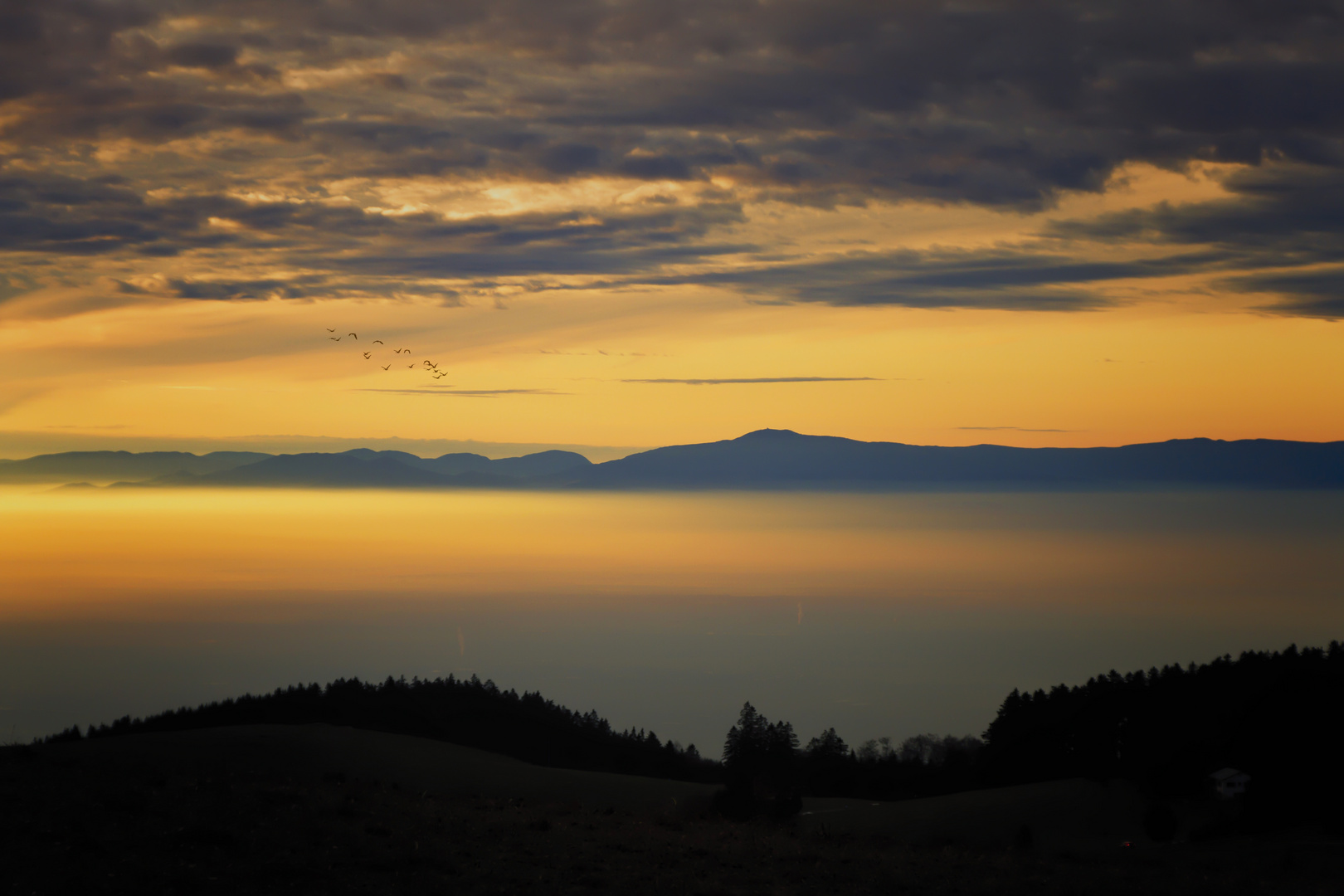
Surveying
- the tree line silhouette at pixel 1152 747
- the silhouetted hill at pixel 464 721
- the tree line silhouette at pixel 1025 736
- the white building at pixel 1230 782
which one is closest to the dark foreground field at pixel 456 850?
the tree line silhouette at pixel 1152 747

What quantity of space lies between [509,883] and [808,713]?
143 meters

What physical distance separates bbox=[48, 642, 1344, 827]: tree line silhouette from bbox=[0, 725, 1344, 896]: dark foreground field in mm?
6111

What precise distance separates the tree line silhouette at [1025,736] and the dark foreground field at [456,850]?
611cm

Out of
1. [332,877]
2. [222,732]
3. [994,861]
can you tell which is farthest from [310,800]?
[222,732]

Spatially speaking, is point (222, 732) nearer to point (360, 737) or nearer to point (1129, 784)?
point (360, 737)

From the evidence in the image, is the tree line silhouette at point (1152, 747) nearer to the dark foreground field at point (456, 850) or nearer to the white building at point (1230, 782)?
the white building at point (1230, 782)

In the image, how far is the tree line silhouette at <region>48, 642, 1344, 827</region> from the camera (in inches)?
1321

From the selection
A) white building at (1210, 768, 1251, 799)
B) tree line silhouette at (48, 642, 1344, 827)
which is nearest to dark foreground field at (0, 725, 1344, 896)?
tree line silhouette at (48, 642, 1344, 827)

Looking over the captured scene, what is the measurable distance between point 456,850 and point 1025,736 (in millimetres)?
49039

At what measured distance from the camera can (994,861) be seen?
19703mm

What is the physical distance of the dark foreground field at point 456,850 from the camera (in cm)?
1407

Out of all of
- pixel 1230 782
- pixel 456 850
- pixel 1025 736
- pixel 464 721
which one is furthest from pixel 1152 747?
pixel 464 721

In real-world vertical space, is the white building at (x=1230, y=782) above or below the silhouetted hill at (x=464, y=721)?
above

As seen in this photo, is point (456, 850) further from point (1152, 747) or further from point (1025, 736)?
point (1025, 736)
